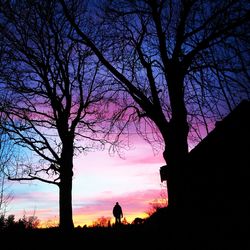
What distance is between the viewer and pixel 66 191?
54.0ft

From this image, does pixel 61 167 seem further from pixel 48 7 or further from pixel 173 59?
pixel 173 59

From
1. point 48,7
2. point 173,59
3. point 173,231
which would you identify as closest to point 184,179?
point 173,231

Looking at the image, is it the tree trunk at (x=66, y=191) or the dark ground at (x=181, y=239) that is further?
the tree trunk at (x=66, y=191)

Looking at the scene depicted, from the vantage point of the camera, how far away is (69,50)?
58.8 feet

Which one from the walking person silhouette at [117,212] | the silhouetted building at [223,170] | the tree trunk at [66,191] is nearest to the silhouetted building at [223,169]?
the silhouetted building at [223,170]

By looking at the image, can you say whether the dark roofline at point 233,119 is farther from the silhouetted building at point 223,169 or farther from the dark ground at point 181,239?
the dark ground at point 181,239

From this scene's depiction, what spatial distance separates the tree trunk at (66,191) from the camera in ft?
52.0

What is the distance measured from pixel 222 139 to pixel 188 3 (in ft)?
11.5

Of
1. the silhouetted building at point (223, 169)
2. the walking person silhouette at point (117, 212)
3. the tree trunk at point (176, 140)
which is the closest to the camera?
the silhouetted building at point (223, 169)

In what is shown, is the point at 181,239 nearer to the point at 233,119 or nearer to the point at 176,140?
the point at 176,140

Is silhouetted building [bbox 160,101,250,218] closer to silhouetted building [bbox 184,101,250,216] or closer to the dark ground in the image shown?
silhouetted building [bbox 184,101,250,216]

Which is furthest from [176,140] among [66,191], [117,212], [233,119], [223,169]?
[117,212]

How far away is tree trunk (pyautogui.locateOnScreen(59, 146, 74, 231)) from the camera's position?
1584 centimetres

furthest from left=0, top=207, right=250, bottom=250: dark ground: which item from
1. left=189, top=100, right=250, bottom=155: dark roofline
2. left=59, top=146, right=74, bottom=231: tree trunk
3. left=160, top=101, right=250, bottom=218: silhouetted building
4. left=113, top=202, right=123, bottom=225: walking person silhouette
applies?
A: left=113, top=202, right=123, bottom=225: walking person silhouette
